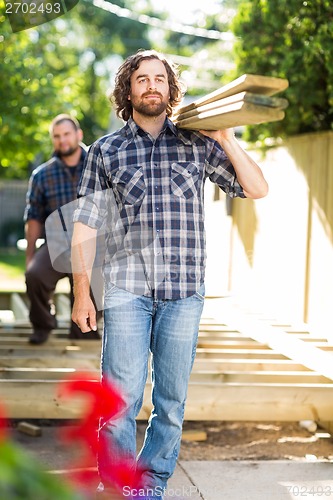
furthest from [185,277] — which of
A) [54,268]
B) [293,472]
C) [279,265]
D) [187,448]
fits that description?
[279,265]

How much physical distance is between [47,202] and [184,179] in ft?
9.82

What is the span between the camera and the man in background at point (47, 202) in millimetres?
5891

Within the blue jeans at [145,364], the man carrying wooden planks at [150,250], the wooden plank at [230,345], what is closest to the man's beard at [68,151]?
the wooden plank at [230,345]

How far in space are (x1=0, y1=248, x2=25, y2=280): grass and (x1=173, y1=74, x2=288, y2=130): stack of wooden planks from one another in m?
14.5

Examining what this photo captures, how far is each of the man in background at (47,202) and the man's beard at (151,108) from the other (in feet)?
8.72

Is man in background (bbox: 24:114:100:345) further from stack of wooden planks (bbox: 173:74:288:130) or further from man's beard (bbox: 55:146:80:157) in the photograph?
stack of wooden planks (bbox: 173:74:288:130)

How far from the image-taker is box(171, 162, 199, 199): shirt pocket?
3.23 metres

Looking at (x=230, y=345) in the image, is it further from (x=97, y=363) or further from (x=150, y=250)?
(x=150, y=250)

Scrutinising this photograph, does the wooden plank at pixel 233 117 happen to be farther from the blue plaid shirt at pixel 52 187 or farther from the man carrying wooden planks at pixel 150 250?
the blue plaid shirt at pixel 52 187

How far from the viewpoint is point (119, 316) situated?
3.17m

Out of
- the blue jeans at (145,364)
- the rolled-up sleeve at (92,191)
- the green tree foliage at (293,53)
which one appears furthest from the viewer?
the green tree foliage at (293,53)

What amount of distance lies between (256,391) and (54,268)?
6.92 feet
